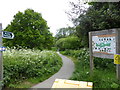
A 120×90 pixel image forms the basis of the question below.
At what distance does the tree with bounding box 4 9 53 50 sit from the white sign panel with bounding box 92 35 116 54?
1094cm

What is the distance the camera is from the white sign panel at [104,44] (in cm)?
385

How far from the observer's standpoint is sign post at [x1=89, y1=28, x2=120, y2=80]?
3.67 metres

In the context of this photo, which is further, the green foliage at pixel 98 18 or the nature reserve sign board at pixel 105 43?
the green foliage at pixel 98 18

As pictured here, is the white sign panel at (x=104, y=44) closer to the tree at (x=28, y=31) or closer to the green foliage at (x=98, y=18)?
the green foliage at (x=98, y=18)

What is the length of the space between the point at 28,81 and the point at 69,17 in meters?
5.36

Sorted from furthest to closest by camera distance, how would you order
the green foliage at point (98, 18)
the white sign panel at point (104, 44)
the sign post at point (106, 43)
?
the green foliage at point (98, 18) < the white sign panel at point (104, 44) < the sign post at point (106, 43)

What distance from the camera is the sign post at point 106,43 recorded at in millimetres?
3674

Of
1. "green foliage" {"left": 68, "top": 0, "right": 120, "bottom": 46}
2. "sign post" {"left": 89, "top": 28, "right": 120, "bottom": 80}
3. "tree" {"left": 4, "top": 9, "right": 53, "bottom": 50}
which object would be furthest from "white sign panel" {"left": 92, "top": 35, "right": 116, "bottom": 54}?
"tree" {"left": 4, "top": 9, "right": 53, "bottom": 50}

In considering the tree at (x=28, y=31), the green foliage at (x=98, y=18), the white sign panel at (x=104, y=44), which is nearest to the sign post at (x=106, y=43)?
the white sign panel at (x=104, y=44)

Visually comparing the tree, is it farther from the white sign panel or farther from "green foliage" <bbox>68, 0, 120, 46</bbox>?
the white sign panel

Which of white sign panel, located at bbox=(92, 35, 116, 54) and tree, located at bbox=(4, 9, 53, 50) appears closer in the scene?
white sign panel, located at bbox=(92, 35, 116, 54)

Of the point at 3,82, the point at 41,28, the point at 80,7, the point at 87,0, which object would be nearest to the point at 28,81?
the point at 3,82

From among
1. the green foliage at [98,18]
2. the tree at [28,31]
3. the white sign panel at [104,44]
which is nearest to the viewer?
the white sign panel at [104,44]

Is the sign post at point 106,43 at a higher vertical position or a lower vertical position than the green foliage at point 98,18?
lower
